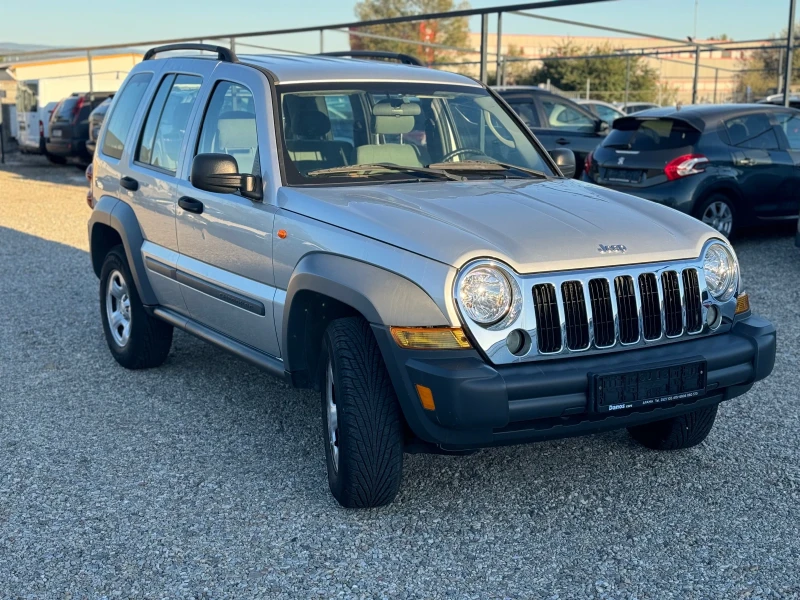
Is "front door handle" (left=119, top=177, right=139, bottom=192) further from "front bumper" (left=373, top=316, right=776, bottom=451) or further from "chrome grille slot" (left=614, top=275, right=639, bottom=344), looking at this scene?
"chrome grille slot" (left=614, top=275, right=639, bottom=344)

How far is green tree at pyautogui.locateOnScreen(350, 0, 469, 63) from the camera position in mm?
50081

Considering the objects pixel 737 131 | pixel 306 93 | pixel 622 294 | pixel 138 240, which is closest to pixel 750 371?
pixel 622 294

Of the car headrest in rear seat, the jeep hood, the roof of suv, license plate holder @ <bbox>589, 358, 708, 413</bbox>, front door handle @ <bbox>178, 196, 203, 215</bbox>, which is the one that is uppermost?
the roof of suv

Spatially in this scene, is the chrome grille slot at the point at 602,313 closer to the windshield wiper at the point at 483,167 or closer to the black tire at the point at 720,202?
the windshield wiper at the point at 483,167

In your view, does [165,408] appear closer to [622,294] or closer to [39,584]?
[39,584]

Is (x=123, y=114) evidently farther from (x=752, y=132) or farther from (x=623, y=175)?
(x=752, y=132)

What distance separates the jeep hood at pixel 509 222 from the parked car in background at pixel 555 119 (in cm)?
869

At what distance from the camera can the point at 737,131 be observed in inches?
408

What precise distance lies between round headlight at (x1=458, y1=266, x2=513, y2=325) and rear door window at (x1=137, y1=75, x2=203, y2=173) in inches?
97.1

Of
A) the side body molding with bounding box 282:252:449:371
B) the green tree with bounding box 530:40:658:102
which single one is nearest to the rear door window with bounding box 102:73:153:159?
the side body molding with bounding box 282:252:449:371

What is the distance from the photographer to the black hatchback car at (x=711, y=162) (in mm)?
9969

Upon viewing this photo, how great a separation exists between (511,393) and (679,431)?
1.44 meters

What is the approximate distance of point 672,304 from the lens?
3.99m

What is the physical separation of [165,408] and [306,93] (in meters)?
1.93
